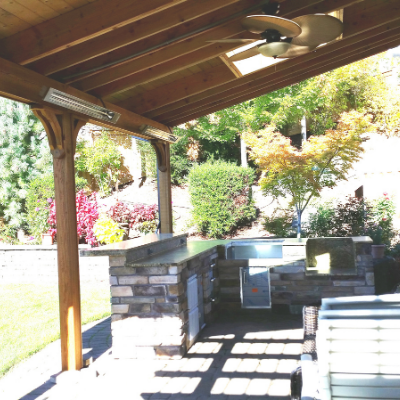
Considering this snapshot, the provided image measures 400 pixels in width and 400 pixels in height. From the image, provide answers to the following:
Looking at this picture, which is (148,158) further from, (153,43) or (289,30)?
(289,30)

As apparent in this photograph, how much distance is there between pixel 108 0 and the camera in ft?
11.3

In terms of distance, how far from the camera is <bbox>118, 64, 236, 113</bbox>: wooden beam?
5859 millimetres

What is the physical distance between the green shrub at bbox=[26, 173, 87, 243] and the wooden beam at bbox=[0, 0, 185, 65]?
7.79 metres

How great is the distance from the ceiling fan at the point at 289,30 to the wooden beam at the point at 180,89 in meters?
1.63

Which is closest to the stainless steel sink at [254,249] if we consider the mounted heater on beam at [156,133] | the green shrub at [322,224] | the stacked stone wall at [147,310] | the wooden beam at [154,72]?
the mounted heater on beam at [156,133]

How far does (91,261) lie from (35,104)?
543 centimetres

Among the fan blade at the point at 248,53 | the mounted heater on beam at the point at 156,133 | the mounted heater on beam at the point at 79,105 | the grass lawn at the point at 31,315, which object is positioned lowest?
the grass lawn at the point at 31,315

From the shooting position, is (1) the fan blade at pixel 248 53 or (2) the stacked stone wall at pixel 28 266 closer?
(1) the fan blade at pixel 248 53

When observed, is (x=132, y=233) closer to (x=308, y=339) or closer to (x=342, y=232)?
(x=342, y=232)

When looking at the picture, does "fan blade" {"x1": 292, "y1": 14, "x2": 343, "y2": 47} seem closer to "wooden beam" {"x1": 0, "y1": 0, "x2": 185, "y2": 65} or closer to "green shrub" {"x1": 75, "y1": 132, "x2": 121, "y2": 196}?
"wooden beam" {"x1": 0, "y1": 0, "x2": 185, "y2": 65}

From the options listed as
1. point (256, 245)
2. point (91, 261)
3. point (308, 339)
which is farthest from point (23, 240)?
point (308, 339)

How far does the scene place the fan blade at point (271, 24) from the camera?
353 cm

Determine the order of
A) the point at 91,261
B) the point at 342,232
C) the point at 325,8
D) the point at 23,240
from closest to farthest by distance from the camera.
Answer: the point at 325,8 → the point at 91,261 → the point at 342,232 → the point at 23,240

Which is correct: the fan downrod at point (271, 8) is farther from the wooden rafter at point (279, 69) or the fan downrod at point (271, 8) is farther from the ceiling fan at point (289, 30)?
the wooden rafter at point (279, 69)
